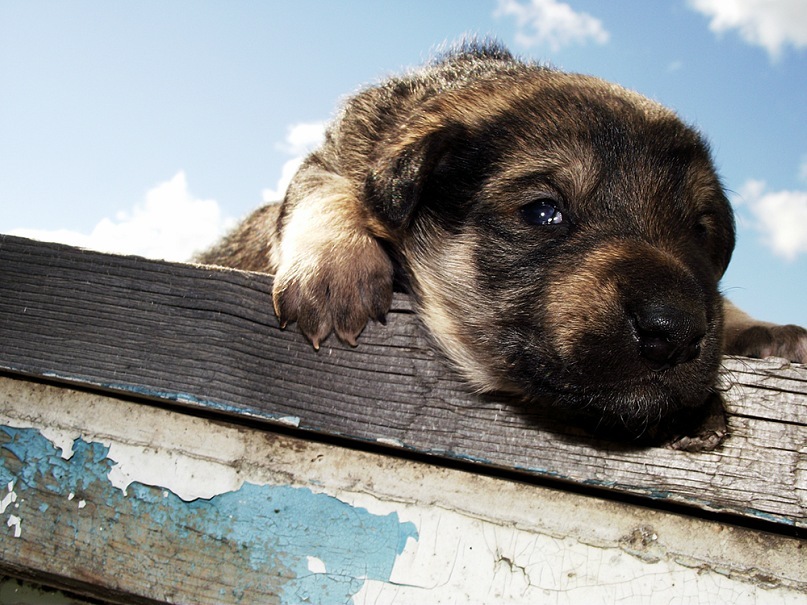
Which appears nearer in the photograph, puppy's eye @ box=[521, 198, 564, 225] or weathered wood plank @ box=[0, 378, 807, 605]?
weathered wood plank @ box=[0, 378, 807, 605]

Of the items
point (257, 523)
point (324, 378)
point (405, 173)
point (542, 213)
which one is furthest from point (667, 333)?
point (257, 523)

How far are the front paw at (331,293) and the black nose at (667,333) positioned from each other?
2.51 feet

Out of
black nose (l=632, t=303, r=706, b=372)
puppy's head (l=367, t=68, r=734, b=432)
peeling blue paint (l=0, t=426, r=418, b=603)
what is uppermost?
puppy's head (l=367, t=68, r=734, b=432)

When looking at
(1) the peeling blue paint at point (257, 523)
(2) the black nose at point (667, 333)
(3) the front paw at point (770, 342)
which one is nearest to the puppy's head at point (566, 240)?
(2) the black nose at point (667, 333)

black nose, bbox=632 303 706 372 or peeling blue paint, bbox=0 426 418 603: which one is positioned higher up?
black nose, bbox=632 303 706 372

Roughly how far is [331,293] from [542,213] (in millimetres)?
816

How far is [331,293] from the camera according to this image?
2420 millimetres

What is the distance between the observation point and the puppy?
2207 millimetres

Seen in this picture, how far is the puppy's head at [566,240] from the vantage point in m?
2.19

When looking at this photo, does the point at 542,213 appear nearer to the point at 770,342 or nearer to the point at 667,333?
the point at 667,333

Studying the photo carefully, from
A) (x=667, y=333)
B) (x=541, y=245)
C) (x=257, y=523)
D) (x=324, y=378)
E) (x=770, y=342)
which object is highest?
(x=770, y=342)

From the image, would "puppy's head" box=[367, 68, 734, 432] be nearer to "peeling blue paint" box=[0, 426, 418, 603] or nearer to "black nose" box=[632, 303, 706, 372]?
"black nose" box=[632, 303, 706, 372]

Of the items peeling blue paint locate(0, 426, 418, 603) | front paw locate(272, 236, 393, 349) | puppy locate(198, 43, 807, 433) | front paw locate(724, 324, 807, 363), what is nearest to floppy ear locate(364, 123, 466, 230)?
puppy locate(198, 43, 807, 433)

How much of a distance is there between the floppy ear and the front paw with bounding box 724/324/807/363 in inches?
56.6
